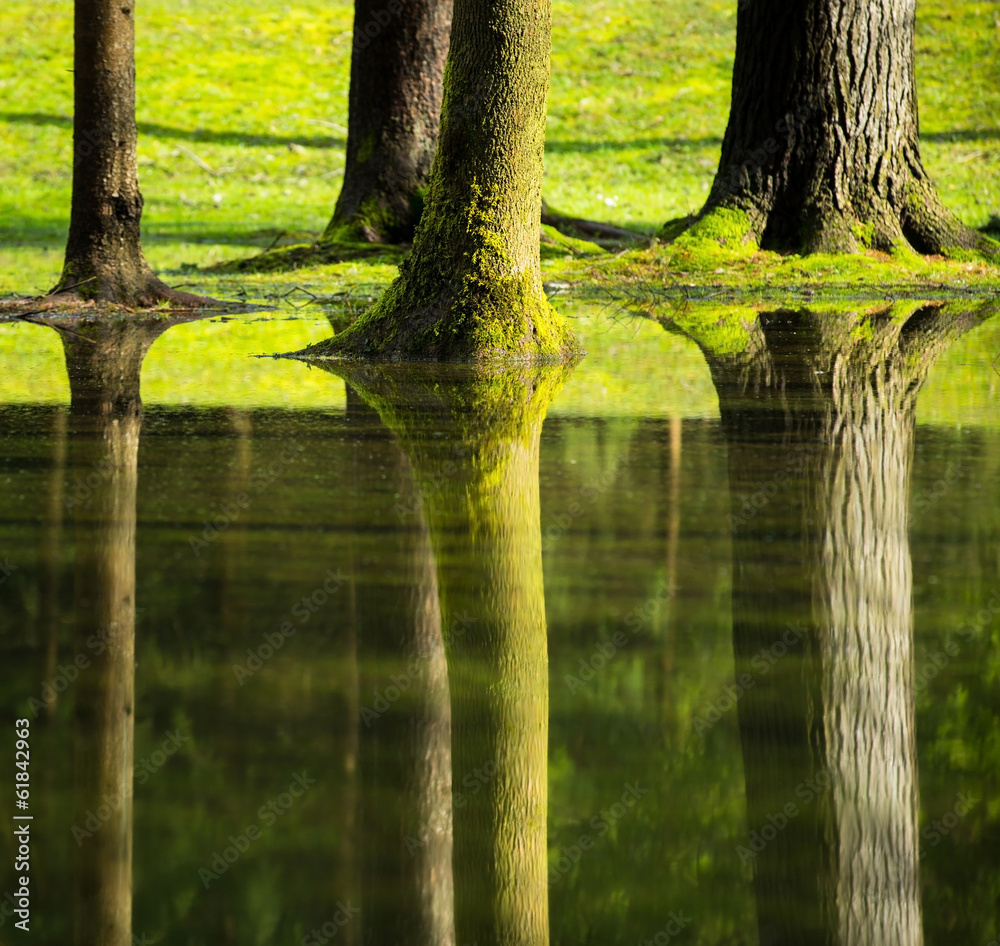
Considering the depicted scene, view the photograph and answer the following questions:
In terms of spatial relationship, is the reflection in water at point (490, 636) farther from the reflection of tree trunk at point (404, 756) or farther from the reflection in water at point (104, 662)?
the reflection in water at point (104, 662)

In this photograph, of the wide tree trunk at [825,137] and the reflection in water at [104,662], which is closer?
the reflection in water at [104,662]

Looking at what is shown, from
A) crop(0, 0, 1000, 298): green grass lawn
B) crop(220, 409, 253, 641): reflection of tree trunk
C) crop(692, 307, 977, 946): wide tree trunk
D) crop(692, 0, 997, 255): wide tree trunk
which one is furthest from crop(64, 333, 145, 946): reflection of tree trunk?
crop(0, 0, 1000, 298): green grass lawn

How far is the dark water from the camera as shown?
8.09 feet

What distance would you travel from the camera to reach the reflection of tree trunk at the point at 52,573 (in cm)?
330

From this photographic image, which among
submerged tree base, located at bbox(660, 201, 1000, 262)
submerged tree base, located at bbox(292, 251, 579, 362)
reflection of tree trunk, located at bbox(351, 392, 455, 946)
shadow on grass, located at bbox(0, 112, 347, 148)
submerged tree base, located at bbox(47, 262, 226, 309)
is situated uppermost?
shadow on grass, located at bbox(0, 112, 347, 148)

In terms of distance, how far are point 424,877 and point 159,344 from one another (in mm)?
7249

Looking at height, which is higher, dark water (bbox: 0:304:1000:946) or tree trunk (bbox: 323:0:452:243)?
tree trunk (bbox: 323:0:452:243)

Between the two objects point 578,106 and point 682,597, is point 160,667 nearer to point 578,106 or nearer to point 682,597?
point 682,597

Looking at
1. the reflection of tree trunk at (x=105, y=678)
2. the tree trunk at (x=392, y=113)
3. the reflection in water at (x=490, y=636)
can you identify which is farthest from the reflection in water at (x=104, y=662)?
the tree trunk at (x=392, y=113)

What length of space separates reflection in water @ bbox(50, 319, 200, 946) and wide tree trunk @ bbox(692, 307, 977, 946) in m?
1.15

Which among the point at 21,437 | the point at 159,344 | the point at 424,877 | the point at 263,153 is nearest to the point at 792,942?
the point at 424,877

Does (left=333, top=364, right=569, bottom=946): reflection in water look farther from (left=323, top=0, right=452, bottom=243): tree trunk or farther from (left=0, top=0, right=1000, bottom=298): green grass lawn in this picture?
(left=0, top=0, right=1000, bottom=298): green grass lawn

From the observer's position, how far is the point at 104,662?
132 inches

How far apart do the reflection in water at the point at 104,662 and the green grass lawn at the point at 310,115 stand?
33.8ft
